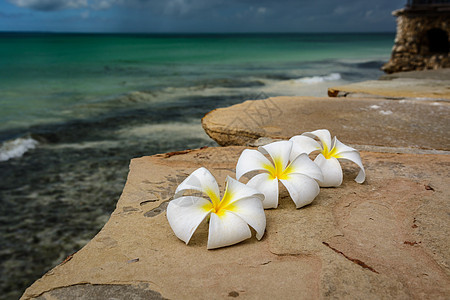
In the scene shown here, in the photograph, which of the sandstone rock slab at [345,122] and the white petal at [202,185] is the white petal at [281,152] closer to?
the white petal at [202,185]

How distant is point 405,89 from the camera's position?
12.6 feet

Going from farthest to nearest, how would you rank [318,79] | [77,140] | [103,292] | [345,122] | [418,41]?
[318,79] < [418,41] < [77,140] < [345,122] < [103,292]

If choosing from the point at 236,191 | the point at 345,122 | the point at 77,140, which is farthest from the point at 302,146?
the point at 77,140

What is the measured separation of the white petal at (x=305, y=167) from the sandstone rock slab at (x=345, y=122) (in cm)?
80

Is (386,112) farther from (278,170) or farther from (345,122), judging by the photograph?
(278,170)

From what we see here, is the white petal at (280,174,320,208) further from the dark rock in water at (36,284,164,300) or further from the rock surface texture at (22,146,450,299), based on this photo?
the dark rock in water at (36,284,164,300)

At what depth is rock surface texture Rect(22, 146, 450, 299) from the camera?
35.9 inches

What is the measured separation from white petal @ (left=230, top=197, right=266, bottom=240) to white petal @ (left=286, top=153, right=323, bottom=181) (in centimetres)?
24

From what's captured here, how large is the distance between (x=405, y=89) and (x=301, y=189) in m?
3.15

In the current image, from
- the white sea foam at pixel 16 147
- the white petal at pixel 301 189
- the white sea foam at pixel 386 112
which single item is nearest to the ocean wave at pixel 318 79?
the white sea foam at pixel 16 147

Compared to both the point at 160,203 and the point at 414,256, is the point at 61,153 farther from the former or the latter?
the point at 414,256

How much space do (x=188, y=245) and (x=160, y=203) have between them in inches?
13.5

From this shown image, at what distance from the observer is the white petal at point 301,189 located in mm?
1278

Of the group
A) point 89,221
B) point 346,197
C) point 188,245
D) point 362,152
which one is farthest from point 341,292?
point 89,221
